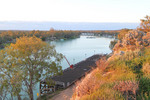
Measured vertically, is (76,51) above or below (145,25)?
below

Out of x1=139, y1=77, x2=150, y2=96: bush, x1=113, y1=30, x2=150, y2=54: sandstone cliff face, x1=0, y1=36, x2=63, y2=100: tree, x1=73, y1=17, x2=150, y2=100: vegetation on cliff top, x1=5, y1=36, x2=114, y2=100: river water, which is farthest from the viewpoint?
x1=5, y1=36, x2=114, y2=100: river water

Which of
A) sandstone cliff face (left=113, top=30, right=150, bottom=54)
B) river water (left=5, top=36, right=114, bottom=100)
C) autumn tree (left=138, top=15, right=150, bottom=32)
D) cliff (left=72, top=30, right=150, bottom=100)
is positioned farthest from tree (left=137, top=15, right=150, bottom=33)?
river water (left=5, top=36, right=114, bottom=100)

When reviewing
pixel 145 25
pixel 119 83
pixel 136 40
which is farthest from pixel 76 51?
pixel 119 83

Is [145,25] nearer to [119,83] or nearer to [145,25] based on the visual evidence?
[145,25]

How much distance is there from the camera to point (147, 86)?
5.45 m

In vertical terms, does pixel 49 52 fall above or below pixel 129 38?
below

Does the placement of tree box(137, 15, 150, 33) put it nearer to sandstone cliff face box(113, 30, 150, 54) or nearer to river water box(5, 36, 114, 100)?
sandstone cliff face box(113, 30, 150, 54)

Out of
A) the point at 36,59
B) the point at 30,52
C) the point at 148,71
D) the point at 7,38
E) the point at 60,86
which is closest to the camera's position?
→ the point at 148,71

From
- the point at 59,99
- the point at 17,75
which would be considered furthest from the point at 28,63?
A: the point at 59,99

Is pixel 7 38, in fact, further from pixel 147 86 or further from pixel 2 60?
pixel 147 86

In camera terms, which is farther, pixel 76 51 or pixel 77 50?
pixel 77 50

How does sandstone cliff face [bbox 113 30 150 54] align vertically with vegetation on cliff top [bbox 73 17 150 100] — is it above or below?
above

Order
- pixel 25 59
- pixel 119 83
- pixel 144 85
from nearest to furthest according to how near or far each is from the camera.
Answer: pixel 119 83 < pixel 144 85 < pixel 25 59

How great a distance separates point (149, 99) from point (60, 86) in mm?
14255
